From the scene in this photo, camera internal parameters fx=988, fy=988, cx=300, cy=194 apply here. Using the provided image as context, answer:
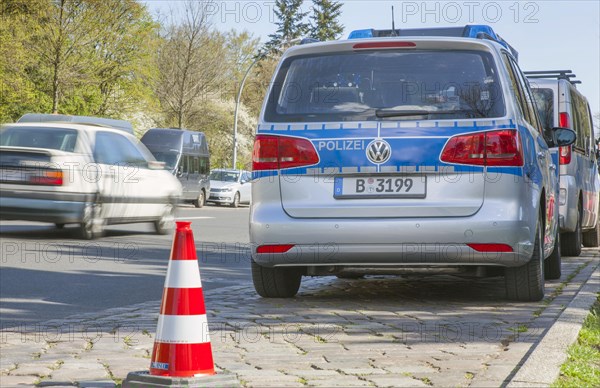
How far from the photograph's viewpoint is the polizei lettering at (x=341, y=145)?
680 centimetres

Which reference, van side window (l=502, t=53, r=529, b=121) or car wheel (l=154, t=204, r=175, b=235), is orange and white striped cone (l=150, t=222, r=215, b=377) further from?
van side window (l=502, t=53, r=529, b=121)

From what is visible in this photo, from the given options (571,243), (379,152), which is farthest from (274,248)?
(571,243)

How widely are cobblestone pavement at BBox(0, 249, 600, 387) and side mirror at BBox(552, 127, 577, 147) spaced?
1.44 metres

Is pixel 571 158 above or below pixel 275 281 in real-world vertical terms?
above

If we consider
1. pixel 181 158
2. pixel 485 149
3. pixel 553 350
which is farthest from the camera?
pixel 485 149

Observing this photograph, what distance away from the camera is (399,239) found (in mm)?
6727

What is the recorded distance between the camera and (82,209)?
206 centimetres

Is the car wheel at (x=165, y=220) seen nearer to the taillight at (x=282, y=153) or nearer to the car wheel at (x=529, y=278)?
the taillight at (x=282, y=153)

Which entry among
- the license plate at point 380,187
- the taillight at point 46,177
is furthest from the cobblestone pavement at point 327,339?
the taillight at point 46,177

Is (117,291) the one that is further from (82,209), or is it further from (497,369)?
(82,209)

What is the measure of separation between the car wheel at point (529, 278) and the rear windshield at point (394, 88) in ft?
3.91

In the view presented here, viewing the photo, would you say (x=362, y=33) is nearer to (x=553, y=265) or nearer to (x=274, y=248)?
(x=274, y=248)

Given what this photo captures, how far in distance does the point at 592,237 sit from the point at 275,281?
9.94 meters

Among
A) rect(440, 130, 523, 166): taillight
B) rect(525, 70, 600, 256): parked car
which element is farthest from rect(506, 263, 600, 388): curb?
rect(525, 70, 600, 256): parked car
